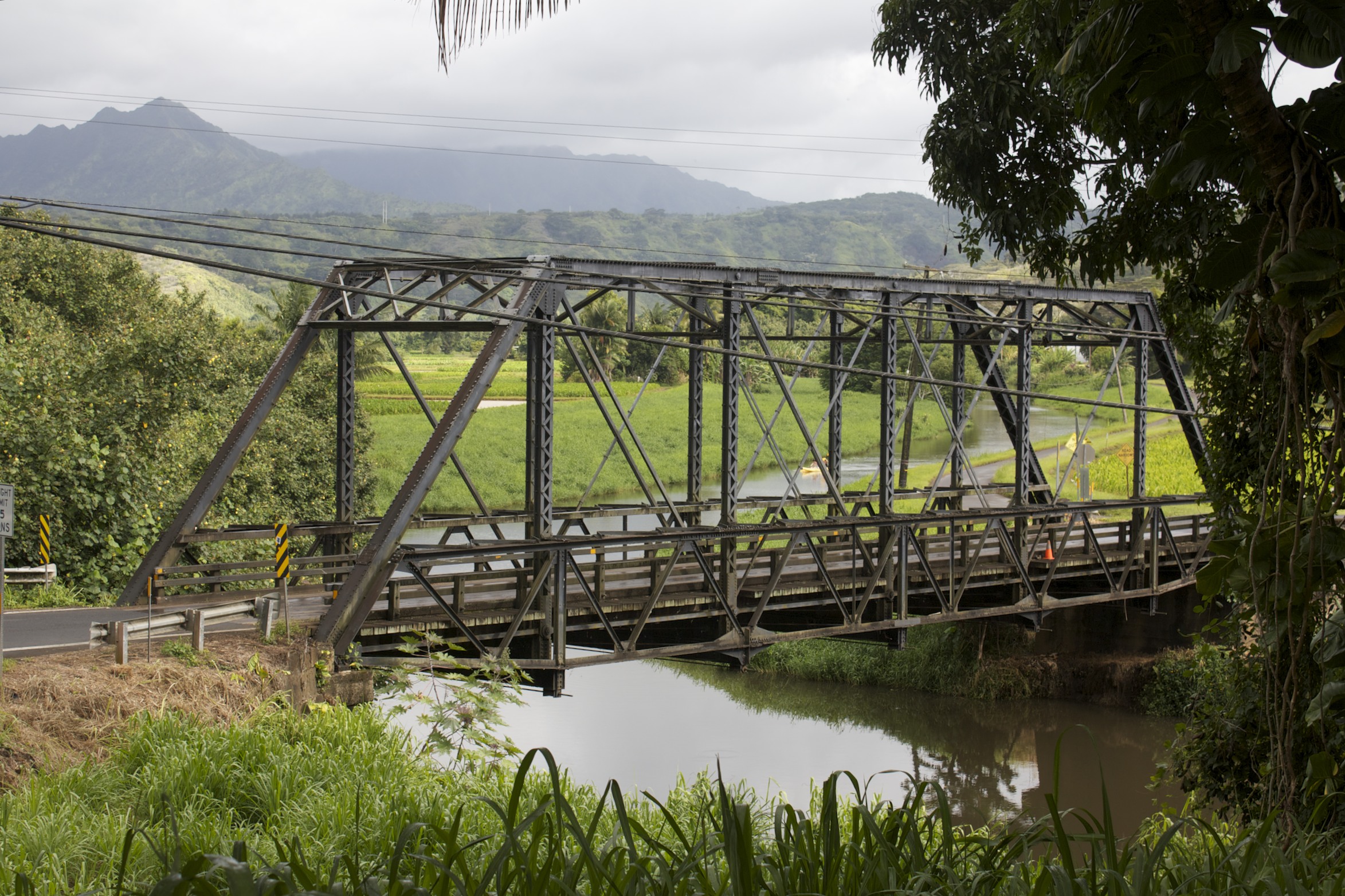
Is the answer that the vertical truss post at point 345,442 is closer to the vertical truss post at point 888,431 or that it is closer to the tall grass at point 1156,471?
the vertical truss post at point 888,431

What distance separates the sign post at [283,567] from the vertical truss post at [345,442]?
1999 millimetres

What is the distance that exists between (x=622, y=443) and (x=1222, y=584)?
9.61 metres

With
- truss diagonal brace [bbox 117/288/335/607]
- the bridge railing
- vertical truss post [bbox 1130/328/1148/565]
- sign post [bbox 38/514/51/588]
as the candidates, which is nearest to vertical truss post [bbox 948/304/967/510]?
the bridge railing

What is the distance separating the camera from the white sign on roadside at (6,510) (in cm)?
1037

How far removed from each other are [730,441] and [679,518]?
1408 mm

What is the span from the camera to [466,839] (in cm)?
524

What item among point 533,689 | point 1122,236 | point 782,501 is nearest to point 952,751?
point 782,501

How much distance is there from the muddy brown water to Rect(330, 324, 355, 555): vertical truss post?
3.64 m

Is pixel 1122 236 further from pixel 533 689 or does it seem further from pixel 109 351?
pixel 109 351

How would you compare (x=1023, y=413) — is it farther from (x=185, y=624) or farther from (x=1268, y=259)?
(x=1268, y=259)

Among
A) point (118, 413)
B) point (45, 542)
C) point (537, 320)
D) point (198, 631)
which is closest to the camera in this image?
point (537, 320)

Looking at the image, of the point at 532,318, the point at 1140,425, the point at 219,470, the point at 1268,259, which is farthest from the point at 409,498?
the point at 1140,425

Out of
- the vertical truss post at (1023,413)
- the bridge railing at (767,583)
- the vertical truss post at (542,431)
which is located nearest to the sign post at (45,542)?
the bridge railing at (767,583)

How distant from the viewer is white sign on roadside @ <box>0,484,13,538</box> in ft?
34.0
